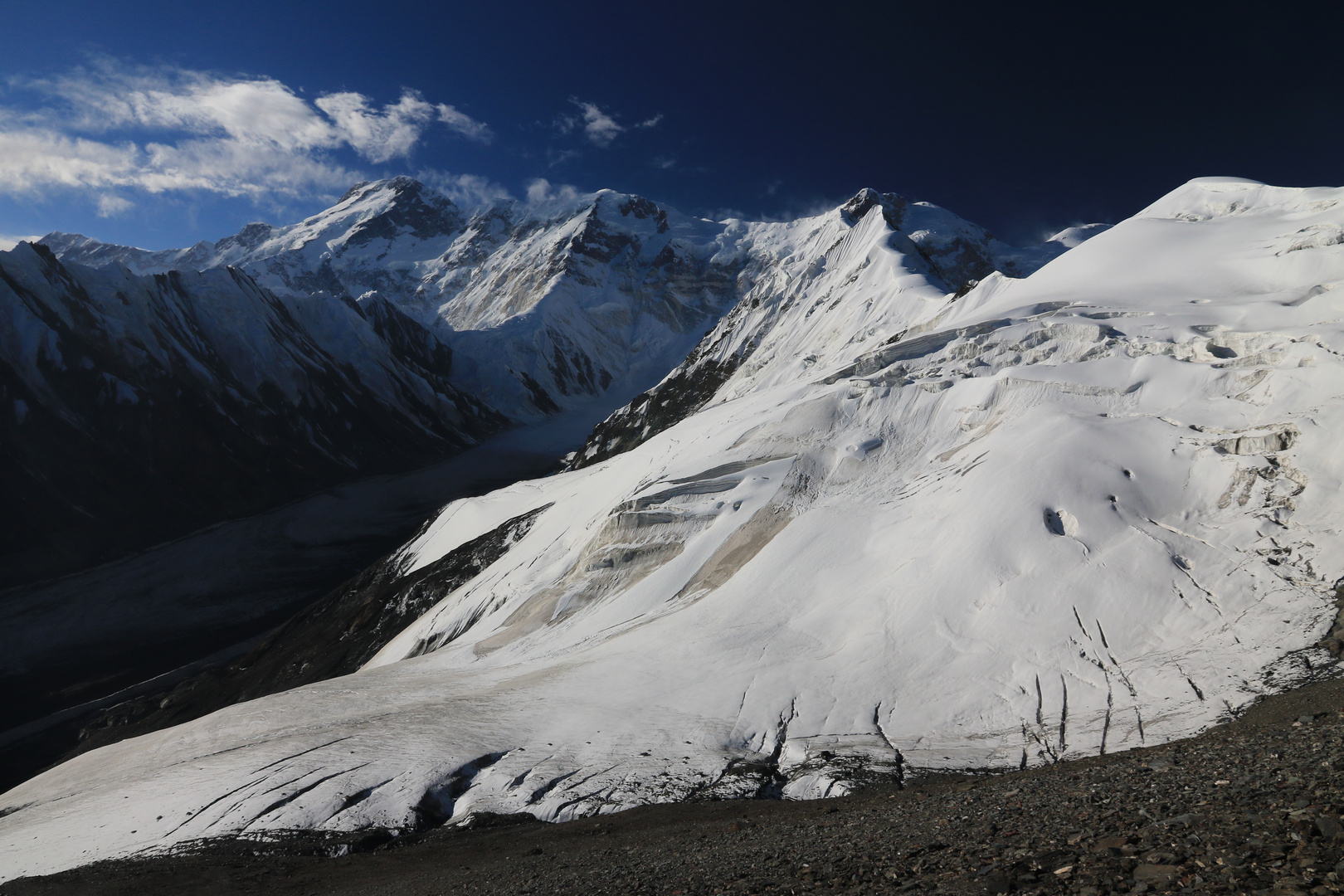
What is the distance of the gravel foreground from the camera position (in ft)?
23.3

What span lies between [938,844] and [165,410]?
151 meters

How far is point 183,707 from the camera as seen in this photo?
51.2m

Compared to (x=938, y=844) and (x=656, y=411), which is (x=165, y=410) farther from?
(x=938, y=844)

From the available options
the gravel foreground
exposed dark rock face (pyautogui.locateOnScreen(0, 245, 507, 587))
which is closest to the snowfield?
the gravel foreground

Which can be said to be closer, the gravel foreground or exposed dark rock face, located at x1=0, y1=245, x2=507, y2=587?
the gravel foreground

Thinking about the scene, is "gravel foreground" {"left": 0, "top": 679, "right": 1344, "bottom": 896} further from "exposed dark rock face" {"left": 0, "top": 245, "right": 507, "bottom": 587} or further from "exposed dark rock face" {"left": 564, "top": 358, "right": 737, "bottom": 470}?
"exposed dark rock face" {"left": 0, "top": 245, "right": 507, "bottom": 587}

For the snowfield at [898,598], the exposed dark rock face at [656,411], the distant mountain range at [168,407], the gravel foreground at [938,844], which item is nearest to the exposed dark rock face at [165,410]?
the distant mountain range at [168,407]

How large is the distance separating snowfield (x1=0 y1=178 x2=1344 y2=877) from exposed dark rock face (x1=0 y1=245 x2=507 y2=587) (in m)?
89.3

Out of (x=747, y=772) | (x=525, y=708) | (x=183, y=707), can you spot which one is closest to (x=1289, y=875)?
(x=747, y=772)

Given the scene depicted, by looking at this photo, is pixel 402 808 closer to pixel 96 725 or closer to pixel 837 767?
pixel 837 767

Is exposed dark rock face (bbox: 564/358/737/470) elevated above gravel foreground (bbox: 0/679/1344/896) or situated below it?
above

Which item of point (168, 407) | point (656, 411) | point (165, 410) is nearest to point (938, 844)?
point (656, 411)

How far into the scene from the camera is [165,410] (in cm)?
12500

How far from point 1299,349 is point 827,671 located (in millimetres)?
20981
